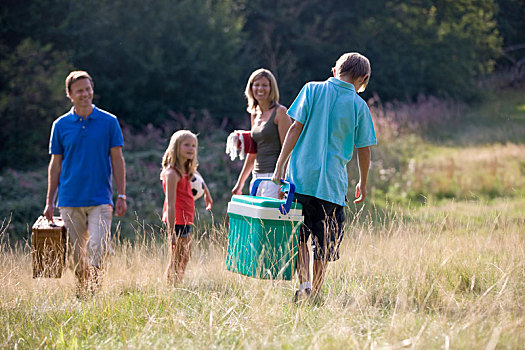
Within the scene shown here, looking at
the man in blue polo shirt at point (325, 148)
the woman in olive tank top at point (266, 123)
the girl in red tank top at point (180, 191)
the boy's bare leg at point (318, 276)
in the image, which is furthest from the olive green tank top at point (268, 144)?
the boy's bare leg at point (318, 276)

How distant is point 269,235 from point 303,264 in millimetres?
365

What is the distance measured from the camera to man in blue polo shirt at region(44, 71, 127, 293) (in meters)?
4.80

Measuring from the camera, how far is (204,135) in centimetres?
1361

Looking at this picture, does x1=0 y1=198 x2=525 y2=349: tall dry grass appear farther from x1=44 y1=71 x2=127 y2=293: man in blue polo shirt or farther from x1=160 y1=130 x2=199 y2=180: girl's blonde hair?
x1=160 y1=130 x2=199 y2=180: girl's blonde hair

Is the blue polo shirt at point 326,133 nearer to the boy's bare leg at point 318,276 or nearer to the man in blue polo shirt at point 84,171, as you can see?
the boy's bare leg at point 318,276

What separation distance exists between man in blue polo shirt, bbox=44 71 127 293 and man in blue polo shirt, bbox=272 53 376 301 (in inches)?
67.0

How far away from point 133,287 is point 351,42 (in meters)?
16.4

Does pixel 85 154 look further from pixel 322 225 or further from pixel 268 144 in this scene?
pixel 322 225

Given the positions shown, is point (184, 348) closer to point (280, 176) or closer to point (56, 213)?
point (280, 176)

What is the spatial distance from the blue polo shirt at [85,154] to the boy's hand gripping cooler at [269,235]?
1533mm

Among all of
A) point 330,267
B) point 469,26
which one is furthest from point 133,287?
point 469,26

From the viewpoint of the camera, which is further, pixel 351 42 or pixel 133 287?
pixel 351 42

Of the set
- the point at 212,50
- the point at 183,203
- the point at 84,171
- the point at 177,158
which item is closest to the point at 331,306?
the point at 183,203

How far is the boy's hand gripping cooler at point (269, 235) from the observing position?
370 cm
